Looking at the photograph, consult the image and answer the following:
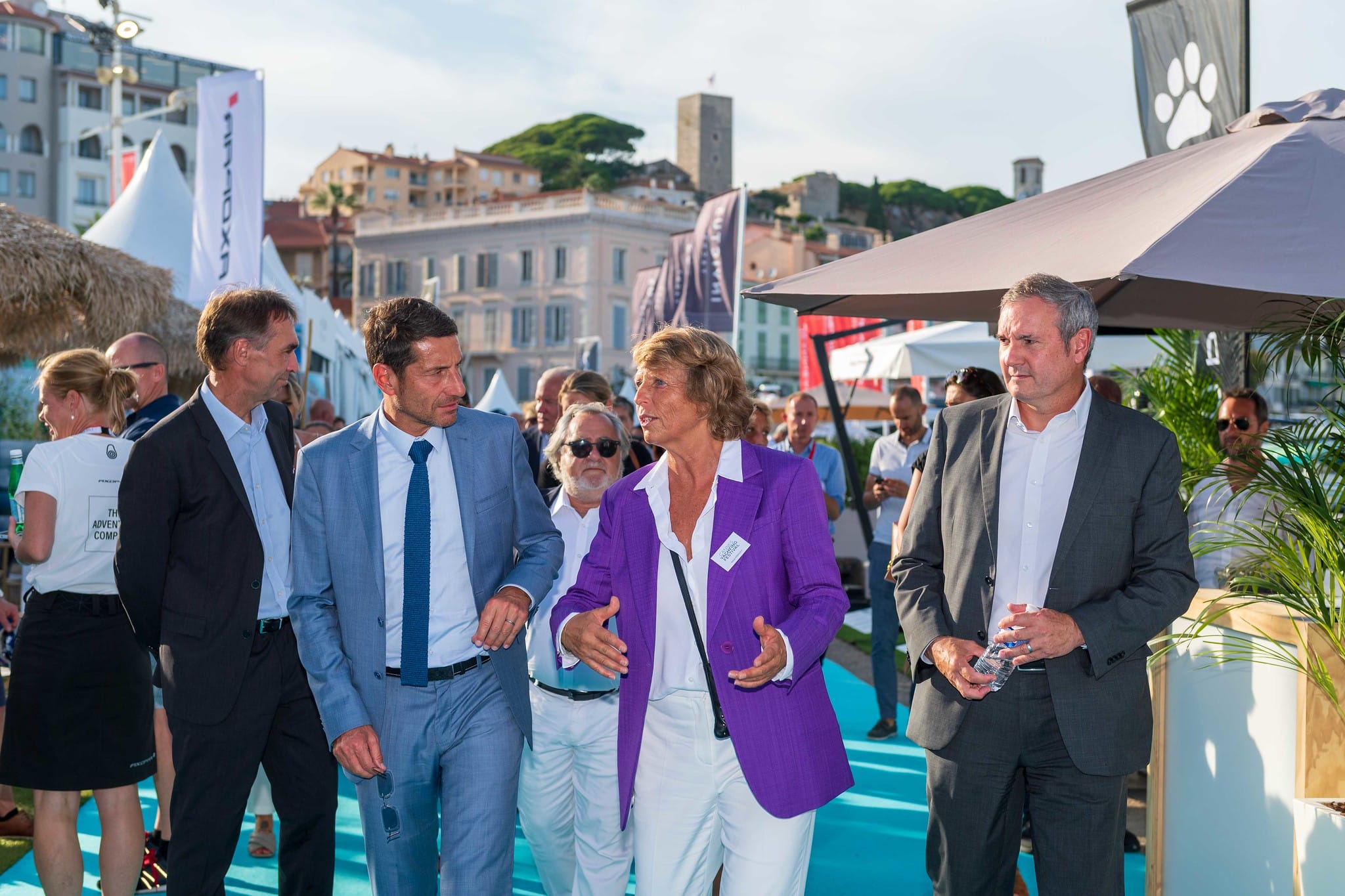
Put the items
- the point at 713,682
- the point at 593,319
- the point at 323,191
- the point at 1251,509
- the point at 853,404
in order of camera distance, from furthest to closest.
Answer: the point at 323,191 < the point at 593,319 < the point at 853,404 < the point at 1251,509 < the point at 713,682

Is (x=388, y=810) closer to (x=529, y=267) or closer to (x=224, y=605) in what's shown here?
(x=224, y=605)

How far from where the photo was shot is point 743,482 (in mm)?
2928

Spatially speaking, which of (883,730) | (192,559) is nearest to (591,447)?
(192,559)

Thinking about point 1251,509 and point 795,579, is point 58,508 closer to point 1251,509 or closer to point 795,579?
point 795,579

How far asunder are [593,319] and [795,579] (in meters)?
59.6

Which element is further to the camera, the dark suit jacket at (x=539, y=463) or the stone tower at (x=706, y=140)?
the stone tower at (x=706, y=140)

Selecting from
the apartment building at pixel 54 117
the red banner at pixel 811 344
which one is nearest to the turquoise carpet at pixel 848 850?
the red banner at pixel 811 344

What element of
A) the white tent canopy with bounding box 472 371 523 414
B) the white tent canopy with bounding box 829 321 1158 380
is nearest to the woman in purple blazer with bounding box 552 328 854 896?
the white tent canopy with bounding box 829 321 1158 380

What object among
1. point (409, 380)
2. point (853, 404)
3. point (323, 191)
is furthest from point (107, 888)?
point (323, 191)

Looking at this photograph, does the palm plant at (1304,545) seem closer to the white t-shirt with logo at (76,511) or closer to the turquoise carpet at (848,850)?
the turquoise carpet at (848,850)

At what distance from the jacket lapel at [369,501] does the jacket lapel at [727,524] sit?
2.70 feet

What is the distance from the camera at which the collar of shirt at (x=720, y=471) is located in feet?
9.68

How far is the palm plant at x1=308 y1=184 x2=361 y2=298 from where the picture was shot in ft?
240

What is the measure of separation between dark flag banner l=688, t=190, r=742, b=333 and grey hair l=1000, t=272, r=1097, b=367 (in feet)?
47.0
